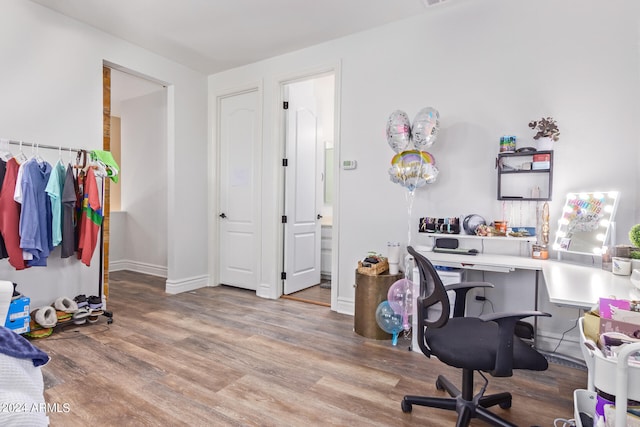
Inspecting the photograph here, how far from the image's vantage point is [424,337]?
163cm

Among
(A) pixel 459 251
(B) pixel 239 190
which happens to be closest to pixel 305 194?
(B) pixel 239 190

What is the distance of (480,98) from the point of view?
2.70 metres

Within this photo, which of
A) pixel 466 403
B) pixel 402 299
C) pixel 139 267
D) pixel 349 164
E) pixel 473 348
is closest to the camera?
pixel 473 348

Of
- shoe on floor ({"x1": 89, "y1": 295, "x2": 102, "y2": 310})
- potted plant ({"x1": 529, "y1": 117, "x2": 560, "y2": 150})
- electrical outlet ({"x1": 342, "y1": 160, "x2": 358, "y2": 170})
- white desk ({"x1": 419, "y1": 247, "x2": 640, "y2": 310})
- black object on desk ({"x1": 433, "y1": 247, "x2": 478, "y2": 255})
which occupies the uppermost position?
potted plant ({"x1": 529, "y1": 117, "x2": 560, "y2": 150})

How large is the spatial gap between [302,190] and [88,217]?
2.20m

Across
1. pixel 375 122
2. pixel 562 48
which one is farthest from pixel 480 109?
pixel 375 122

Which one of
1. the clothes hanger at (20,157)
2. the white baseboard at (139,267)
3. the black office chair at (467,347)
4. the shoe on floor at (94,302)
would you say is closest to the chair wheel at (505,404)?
the black office chair at (467,347)

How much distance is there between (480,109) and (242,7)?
2161 mm

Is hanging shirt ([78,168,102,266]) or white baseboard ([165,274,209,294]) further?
white baseboard ([165,274,209,294])

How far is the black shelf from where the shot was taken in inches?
96.3

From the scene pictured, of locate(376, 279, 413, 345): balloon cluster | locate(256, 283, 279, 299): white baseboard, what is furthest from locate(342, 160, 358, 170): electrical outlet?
locate(256, 283, 279, 299): white baseboard

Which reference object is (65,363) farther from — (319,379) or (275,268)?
(275,268)

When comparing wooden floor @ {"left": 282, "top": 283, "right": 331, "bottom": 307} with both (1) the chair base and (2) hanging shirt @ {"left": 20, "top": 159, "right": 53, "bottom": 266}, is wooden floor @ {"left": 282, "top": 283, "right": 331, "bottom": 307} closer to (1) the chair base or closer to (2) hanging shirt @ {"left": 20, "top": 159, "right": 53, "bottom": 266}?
Answer: (1) the chair base

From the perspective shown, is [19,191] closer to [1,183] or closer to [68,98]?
[1,183]
